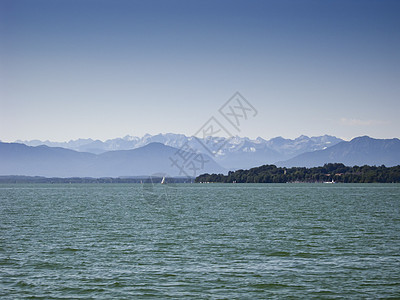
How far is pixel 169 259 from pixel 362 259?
10119 millimetres

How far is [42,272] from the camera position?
2398 centimetres

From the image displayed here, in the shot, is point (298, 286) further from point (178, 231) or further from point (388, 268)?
point (178, 231)

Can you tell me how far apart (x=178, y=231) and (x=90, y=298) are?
20.8 meters

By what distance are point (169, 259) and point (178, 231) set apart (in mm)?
13108

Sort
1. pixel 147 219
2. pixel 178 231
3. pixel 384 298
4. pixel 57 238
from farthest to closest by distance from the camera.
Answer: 1. pixel 147 219
2. pixel 178 231
3. pixel 57 238
4. pixel 384 298

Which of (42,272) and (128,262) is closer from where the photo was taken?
(42,272)

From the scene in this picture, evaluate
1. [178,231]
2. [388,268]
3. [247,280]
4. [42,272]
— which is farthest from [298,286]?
[178,231]

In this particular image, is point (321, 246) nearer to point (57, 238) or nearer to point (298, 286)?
point (298, 286)

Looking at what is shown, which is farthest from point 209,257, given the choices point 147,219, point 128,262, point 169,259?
point 147,219

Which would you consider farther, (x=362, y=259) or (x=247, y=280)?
(x=362, y=259)

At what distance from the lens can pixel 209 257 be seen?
2767 centimetres

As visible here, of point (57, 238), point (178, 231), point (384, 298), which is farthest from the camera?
point (178, 231)

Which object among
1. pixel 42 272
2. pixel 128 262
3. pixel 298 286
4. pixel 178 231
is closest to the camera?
pixel 298 286

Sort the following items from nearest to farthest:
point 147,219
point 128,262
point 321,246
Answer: point 128,262 → point 321,246 → point 147,219
